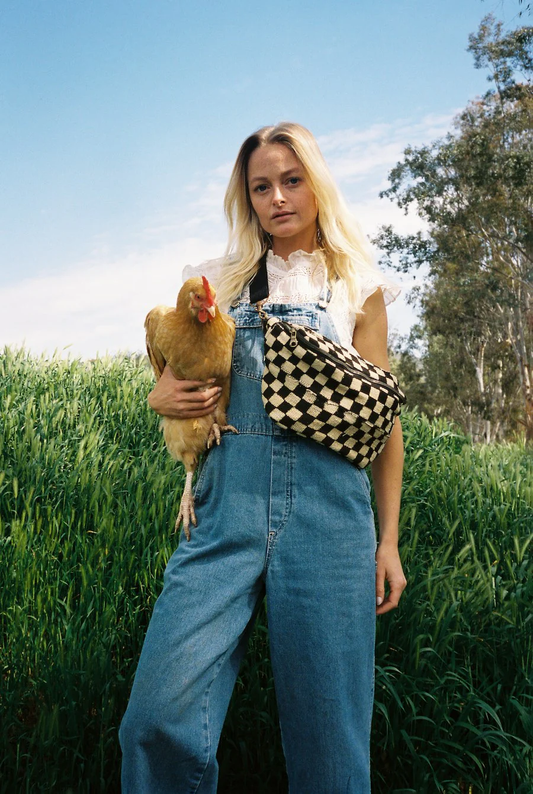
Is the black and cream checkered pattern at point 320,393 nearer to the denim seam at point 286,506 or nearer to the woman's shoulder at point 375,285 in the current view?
the denim seam at point 286,506

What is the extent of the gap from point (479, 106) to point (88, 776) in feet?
71.9

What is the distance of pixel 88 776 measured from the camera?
8.65ft

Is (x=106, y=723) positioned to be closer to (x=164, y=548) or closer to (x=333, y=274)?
(x=164, y=548)

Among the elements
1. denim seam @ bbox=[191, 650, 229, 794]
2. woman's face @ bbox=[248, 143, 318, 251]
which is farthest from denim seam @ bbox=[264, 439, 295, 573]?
woman's face @ bbox=[248, 143, 318, 251]

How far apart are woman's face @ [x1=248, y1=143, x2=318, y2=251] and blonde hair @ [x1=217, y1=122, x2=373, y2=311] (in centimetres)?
2

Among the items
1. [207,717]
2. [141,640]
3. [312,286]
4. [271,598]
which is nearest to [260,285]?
[312,286]

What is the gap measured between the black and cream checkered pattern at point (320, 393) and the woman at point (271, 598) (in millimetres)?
49

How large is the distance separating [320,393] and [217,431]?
314 millimetres

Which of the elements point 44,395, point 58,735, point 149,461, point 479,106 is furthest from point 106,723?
point 479,106

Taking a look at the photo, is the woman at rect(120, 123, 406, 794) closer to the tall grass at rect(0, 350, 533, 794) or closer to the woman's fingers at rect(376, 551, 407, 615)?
the woman's fingers at rect(376, 551, 407, 615)

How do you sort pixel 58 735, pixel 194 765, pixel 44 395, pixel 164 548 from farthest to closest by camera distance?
pixel 44 395 → pixel 164 548 → pixel 58 735 → pixel 194 765

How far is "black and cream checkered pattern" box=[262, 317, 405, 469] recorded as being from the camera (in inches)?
72.1

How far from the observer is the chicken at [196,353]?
195cm

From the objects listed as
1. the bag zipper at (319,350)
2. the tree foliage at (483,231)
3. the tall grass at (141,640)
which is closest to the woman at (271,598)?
the bag zipper at (319,350)
